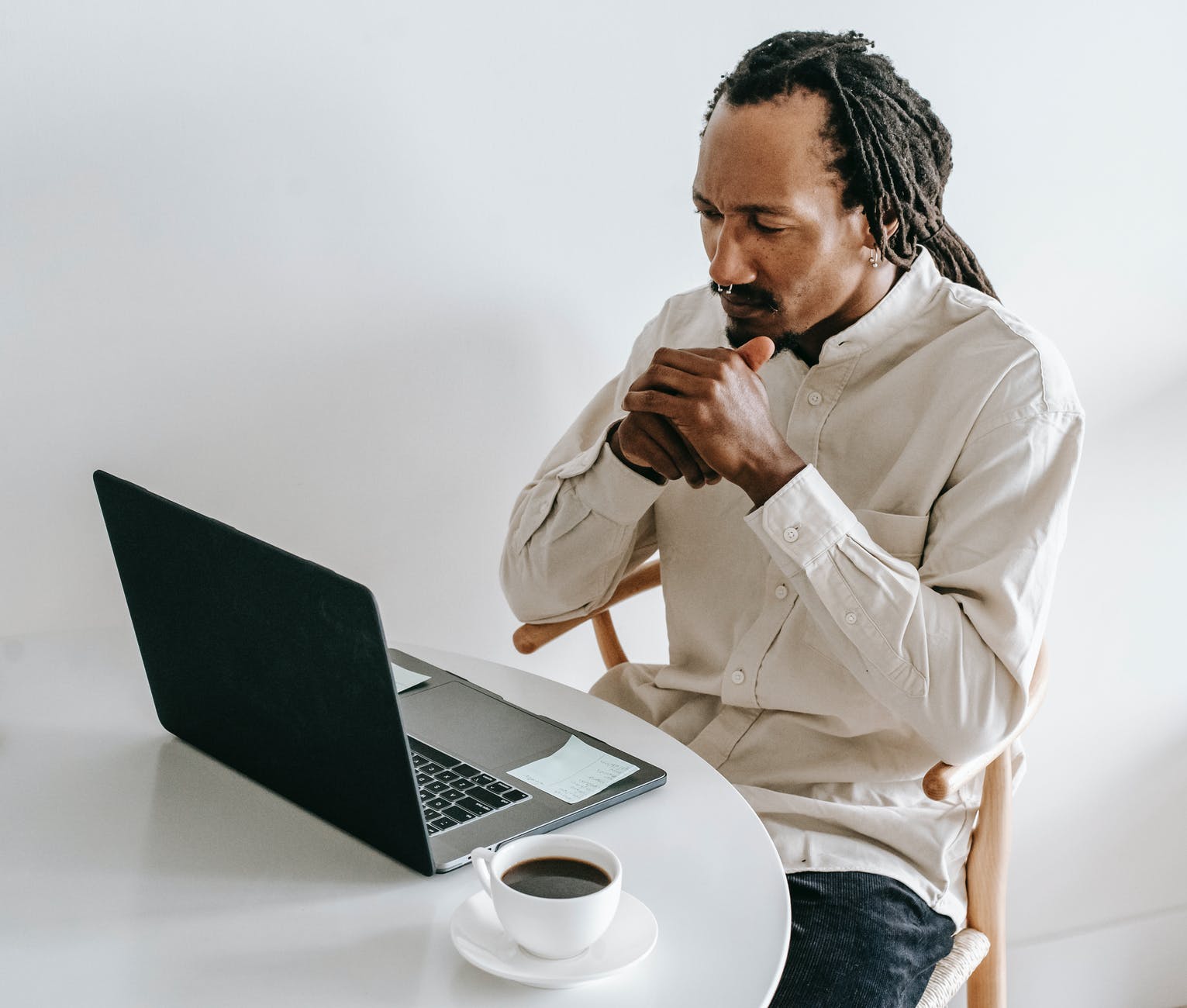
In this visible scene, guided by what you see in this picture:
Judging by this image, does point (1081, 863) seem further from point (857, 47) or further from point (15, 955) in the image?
point (15, 955)

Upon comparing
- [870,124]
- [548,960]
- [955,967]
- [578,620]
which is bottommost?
[955,967]

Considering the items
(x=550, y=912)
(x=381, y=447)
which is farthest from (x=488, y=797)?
(x=381, y=447)

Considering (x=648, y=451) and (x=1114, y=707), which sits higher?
(x=648, y=451)

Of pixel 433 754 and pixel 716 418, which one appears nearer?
pixel 433 754

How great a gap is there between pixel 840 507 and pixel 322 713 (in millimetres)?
529

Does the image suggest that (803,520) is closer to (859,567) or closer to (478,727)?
(859,567)

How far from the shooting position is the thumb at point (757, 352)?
4.27ft

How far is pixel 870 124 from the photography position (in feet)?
4.38

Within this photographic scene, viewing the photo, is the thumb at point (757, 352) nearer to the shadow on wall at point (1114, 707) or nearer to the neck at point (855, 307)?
the neck at point (855, 307)

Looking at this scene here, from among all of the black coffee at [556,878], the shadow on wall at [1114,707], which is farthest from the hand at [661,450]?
the shadow on wall at [1114,707]

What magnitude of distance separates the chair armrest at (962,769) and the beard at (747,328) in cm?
43

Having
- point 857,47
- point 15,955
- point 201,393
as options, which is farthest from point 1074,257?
point 15,955

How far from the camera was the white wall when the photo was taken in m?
1.50

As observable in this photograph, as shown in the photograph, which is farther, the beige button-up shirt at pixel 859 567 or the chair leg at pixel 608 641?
the chair leg at pixel 608 641
